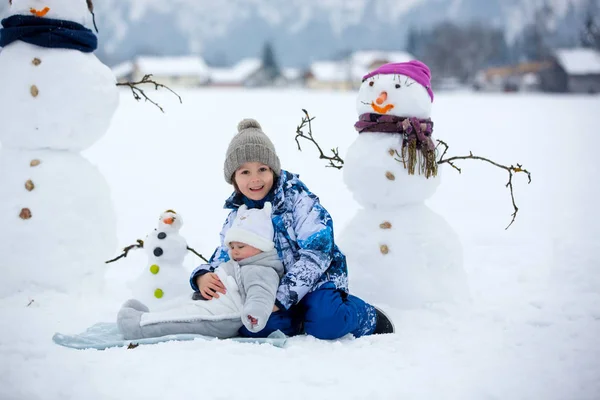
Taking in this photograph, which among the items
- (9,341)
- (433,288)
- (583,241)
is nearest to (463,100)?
(583,241)

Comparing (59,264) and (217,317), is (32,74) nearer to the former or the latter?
(59,264)

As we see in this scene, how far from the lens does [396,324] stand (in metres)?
2.59

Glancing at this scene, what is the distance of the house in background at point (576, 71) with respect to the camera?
61.6 ft

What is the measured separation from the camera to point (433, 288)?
2.79 m

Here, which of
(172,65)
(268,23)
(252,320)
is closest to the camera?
(252,320)

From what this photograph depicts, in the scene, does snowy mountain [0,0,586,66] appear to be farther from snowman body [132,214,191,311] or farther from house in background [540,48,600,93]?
snowman body [132,214,191,311]

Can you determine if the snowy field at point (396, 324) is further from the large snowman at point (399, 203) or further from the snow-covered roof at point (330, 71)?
the snow-covered roof at point (330, 71)

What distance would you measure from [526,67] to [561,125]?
1723 centimetres

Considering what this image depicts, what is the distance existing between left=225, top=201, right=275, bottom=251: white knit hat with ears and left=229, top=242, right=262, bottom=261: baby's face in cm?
4

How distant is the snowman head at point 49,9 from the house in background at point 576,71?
723 inches

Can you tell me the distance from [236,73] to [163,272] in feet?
147

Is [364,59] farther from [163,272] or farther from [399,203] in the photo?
[163,272]

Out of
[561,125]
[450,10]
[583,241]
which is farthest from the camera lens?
[450,10]

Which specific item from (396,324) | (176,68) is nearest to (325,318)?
(396,324)
